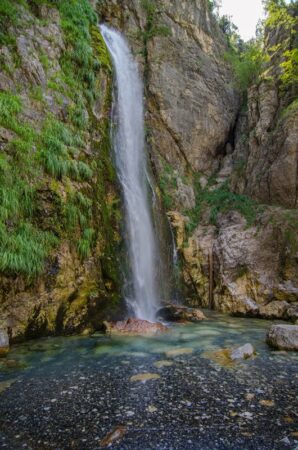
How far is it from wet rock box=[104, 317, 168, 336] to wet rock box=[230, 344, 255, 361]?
89.5 inches

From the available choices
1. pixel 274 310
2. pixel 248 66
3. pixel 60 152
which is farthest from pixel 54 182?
pixel 248 66

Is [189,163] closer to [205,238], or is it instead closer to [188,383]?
[205,238]

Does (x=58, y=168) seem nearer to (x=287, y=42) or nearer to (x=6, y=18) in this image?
(x=6, y=18)

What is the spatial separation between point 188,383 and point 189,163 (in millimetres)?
13311

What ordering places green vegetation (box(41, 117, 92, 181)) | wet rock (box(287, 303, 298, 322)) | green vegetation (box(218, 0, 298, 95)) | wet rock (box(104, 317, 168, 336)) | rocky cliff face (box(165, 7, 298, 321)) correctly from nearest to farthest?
wet rock (box(104, 317, 168, 336)) → green vegetation (box(41, 117, 92, 181)) → wet rock (box(287, 303, 298, 322)) → rocky cliff face (box(165, 7, 298, 321)) → green vegetation (box(218, 0, 298, 95))

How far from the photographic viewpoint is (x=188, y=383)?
432 cm

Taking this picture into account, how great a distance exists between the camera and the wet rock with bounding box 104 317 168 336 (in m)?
7.33

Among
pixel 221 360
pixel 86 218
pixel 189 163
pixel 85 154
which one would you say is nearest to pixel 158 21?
pixel 189 163

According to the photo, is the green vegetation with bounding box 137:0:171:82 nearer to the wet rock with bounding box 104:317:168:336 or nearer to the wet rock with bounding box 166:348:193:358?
the wet rock with bounding box 104:317:168:336

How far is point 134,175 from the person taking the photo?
12352 mm

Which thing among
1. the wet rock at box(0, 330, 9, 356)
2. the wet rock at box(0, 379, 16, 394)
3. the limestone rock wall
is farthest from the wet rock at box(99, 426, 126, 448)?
the limestone rock wall

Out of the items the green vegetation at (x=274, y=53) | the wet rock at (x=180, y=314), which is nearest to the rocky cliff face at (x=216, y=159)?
the green vegetation at (x=274, y=53)

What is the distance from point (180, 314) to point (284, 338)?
3683 mm

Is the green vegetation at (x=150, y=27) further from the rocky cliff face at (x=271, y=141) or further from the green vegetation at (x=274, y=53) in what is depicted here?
the rocky cliff face at (x=271, y=141)
